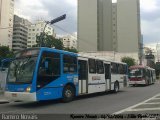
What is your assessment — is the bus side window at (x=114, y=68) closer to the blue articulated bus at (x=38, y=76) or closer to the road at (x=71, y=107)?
the road at (x=71, y=107)

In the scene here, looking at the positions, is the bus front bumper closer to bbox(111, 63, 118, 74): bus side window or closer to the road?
the road

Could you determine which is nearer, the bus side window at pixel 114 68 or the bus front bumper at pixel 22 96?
the bus front bumper at pixel 22 96

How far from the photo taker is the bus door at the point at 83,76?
17.8m

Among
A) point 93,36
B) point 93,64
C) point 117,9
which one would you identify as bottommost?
point 93,64

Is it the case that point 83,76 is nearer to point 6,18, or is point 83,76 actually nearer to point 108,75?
point 108,75

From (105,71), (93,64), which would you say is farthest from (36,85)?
(105,71)

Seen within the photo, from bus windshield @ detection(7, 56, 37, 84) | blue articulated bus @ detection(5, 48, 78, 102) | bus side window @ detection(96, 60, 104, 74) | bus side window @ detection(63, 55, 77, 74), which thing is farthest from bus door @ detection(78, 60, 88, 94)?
bus windshield @ detection(7, 56, 37, 84)

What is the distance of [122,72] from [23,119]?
54.9ft

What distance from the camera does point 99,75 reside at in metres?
20.6

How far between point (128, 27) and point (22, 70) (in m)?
97.3

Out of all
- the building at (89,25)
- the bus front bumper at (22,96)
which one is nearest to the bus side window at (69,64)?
the bus front bumper at (22,96)

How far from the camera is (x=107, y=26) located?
114 metres

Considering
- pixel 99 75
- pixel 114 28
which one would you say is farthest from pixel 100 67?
pixel 114 28

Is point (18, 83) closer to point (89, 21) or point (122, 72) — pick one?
point (122, 72)
